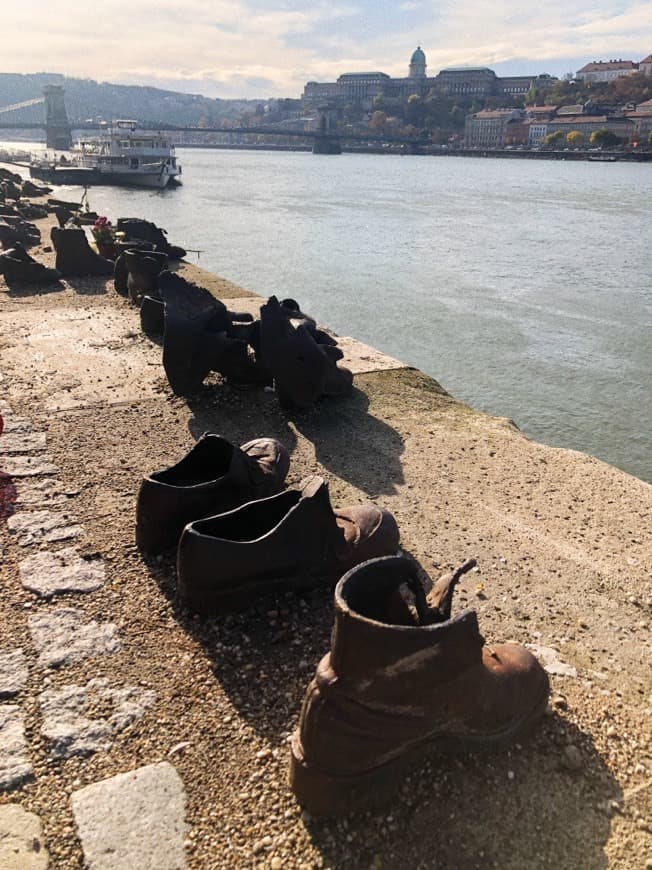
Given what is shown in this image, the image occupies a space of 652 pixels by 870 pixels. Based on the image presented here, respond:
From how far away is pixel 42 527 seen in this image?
3.94 m

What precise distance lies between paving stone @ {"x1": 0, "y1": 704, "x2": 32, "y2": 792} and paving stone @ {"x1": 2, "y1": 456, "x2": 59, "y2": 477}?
2204mm

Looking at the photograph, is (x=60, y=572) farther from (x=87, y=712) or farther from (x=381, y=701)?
(x=381, y=701)

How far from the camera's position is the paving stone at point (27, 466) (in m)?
4.60

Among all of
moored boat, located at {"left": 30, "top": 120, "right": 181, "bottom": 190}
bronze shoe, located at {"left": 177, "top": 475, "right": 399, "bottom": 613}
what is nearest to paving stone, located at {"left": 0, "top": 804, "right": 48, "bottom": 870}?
bronze shoe, located at {"left": 177, "top": 475, "right": 399, "bottom": 613}

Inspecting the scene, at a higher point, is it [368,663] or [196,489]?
[368,663]

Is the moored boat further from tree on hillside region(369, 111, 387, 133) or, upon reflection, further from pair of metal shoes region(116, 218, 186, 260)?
tree on hillside region(369, 111, 387, 133)

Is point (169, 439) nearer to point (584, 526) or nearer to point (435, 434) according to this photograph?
point (435, 434)

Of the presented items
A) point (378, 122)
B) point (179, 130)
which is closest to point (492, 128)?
point (378, 122)

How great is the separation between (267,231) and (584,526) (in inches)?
903

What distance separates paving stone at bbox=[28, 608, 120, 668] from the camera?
9.62 ft

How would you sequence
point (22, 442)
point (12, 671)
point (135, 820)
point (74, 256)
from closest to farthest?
point (135, 820), point (12, 671), point (22, 442), point (74, 256)

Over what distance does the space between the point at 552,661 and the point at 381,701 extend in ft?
3.85

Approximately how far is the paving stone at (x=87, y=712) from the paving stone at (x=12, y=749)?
8cm

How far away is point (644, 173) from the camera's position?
63219 mm
